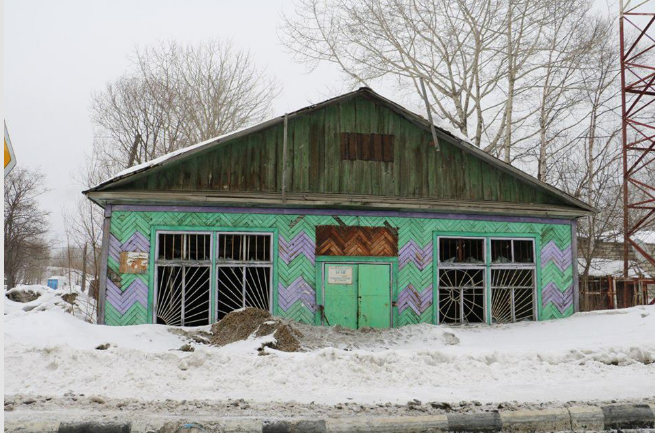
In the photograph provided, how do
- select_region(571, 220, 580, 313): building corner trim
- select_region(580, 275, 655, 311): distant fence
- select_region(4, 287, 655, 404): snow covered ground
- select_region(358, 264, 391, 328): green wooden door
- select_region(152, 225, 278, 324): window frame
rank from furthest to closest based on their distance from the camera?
select_region(580, 275, 655, 311): distant fence < select_region(571, 220, 580, 313): building corner trim < select_region(358, 264, 391, 328): green wooden door < select_region(152, 225, 278, 324): window frame < select_region(4, 287, 655, 404): snow covered ground

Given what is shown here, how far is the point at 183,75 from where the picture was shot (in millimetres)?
33094

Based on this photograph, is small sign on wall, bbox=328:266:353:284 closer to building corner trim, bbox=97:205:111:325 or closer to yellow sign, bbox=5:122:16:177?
building corner trim, bbox=97:205:111:325

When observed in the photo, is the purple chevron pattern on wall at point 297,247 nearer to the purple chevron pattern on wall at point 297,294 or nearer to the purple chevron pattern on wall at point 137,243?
the purple chevron pattern on wall at point 297,294

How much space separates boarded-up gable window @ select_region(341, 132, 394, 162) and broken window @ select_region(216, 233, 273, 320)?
10.2 ft

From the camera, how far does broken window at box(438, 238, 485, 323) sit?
42.9ft

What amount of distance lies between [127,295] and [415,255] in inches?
269

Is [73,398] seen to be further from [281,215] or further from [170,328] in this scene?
[281,215]

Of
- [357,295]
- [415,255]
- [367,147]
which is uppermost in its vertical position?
[367,147]

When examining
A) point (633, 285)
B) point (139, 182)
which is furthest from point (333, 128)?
point (633, 285)

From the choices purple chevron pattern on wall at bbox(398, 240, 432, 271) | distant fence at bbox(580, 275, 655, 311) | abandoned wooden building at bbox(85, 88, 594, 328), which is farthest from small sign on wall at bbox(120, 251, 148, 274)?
distant fence at bbox(580, 275, 655, 311)

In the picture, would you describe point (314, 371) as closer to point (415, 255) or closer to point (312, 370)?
point (312, 370)

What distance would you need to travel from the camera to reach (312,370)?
7355 mm

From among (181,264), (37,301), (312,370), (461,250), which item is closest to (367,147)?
(461,250)

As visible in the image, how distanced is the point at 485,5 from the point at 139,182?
18.6 metres
